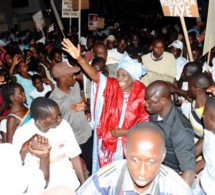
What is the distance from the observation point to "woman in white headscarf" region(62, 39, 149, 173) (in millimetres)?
3252

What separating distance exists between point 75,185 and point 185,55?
436 cm

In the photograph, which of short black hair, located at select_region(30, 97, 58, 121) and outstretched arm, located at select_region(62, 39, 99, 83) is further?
outstretched arm, located at select_region(62, 39, 99, 83)

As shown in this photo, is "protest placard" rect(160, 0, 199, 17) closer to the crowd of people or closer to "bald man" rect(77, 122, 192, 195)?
the crowd of people

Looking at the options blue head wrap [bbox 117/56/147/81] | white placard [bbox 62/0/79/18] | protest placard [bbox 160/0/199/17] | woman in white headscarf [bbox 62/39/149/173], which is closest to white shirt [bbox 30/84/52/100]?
woman in white headscarf [bbox 62/39/149/173]

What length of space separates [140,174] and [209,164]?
865 millimetres

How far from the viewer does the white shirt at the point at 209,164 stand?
224 centimetres

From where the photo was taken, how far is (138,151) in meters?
1.68

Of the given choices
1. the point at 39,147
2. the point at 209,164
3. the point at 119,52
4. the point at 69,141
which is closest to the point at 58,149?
the point at 69,141

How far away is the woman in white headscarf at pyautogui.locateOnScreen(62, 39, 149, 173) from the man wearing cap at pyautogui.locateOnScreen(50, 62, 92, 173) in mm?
217

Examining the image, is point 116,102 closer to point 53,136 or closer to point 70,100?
point 70,100

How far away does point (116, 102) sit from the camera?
332cm

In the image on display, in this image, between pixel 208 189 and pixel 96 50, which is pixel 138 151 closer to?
pixel 208 189

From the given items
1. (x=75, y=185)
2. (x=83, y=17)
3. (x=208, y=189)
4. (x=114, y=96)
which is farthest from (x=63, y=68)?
(x=83, y=17)

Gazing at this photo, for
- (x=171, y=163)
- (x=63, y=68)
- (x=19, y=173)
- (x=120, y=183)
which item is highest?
(x=63, y=68)
